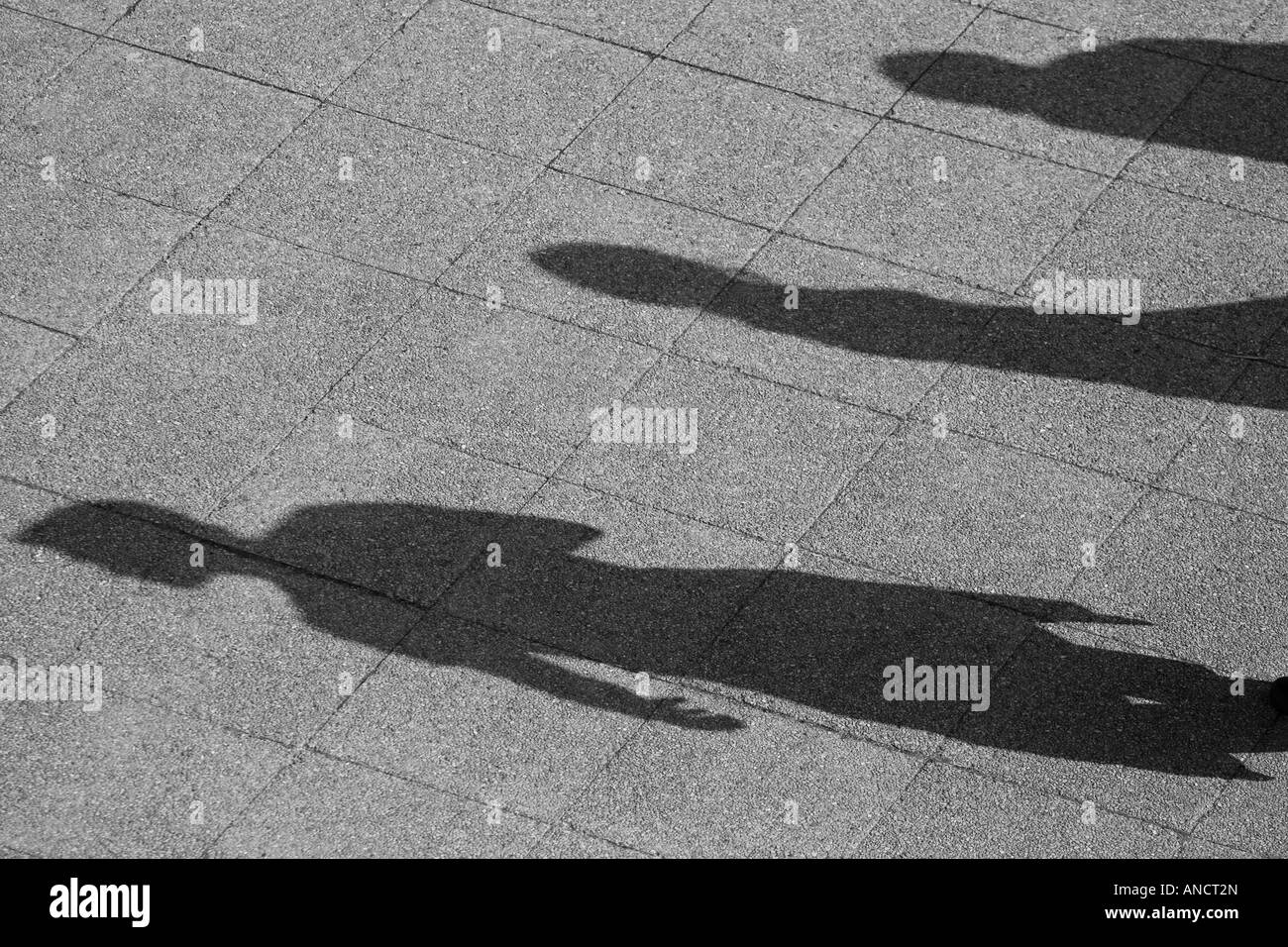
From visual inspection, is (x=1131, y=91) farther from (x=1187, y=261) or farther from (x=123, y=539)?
(x=123, y=539)

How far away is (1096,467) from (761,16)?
4.45 meters

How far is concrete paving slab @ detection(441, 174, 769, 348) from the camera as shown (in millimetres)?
11195

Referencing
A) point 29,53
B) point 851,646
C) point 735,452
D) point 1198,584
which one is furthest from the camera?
point 29,53

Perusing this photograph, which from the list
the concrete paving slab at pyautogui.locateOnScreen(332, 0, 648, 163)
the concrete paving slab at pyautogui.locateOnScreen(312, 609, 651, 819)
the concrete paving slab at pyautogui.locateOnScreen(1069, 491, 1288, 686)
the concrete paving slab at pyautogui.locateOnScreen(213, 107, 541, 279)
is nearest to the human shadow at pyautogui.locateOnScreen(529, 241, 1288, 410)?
the concrete paving slab at pyautogui.locateOnScreen(213, 107, 541, 279)

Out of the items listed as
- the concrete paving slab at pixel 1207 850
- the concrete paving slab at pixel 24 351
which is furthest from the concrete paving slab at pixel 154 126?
the concrete paving slab at pixel 1207 850

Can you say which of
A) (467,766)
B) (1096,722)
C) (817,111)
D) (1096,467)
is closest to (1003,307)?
(1096,467)

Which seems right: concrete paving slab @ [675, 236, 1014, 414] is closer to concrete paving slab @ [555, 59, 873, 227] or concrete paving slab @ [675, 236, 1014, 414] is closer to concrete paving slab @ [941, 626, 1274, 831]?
concrete paving slab @ [555, 59, 873, 227]

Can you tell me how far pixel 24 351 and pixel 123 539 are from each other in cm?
160

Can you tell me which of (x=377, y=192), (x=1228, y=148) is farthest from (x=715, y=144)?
(x=1228, y=148)

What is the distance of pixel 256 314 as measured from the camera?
11.1 meters

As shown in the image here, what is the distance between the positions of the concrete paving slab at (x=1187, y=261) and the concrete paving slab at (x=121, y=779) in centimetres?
530

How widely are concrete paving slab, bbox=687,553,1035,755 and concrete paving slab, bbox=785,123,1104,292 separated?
97.3 inches

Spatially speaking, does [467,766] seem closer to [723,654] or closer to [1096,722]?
[723,654]

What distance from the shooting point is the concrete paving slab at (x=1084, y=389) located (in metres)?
10.5
